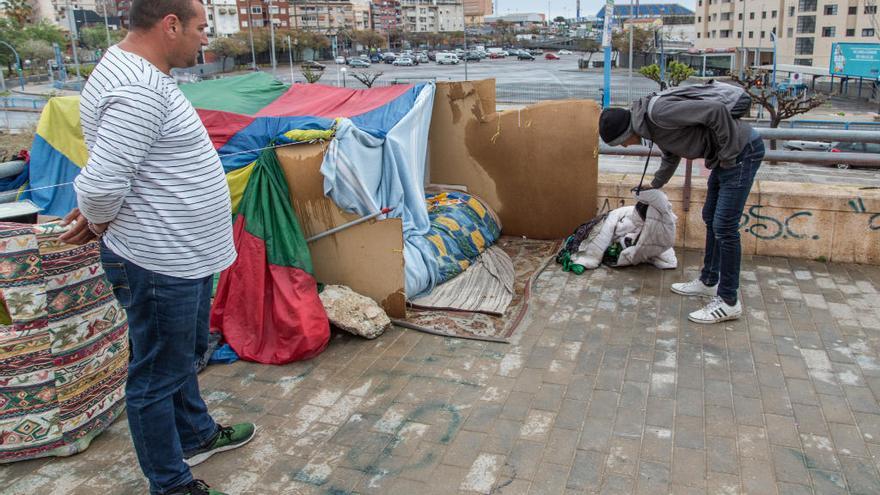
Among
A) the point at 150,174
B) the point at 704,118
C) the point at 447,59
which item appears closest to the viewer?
the point at 150,174

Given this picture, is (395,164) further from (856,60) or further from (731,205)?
(856,60)

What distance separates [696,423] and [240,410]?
2.25m

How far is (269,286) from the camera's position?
416 cm

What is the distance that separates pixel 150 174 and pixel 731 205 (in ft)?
11.0

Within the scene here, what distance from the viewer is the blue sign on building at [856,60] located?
43.2 m

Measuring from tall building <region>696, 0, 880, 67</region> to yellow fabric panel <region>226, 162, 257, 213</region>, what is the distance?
192ft

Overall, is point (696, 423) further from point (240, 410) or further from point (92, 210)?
point (92, 210)

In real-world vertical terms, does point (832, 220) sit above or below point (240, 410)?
above

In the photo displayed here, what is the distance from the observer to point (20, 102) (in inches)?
1523

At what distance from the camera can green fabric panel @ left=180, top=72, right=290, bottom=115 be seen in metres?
5.00

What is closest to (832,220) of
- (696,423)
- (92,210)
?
(696,423)

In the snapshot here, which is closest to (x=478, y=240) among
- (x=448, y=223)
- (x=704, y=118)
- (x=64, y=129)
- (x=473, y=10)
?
(x=448, y=223)

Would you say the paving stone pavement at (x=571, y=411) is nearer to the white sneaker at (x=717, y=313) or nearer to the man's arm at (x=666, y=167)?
the white sneaker at (x=717, y=313)

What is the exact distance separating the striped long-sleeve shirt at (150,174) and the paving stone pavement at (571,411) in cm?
108
